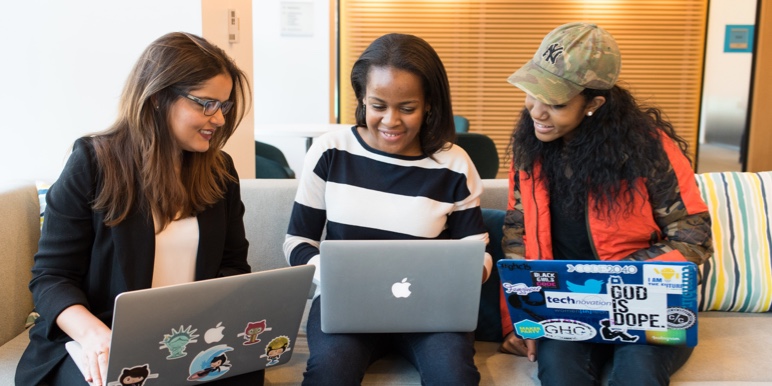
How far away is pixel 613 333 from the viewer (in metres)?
1.70

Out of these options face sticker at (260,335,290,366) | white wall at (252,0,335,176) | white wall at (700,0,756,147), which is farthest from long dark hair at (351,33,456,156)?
white wall at (700,0,756,147)

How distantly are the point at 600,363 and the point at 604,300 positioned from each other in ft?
0.86

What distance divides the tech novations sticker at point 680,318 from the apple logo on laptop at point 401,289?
581 mm

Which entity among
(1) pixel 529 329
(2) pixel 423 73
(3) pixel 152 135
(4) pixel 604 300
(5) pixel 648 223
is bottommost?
(1) pixel 529 329

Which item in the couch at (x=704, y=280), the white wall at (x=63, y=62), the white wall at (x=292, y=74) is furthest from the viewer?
the white wall at (x=292, y=74)

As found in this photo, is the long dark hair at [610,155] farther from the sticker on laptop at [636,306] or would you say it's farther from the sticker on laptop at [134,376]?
the sticker on laptop at [134,376]

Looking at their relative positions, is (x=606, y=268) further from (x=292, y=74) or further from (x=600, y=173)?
(x=292, y=74)

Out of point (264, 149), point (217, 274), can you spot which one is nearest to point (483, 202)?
point (217, 274)

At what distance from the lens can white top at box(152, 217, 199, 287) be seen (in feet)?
5.59

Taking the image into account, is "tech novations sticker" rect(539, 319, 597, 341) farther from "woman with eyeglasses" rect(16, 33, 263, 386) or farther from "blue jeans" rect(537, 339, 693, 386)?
"woman with eyeglasses" rect(16, 33, 263, 386)

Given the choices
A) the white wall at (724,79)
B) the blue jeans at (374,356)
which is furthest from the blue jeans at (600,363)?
the white wall at (724,79)

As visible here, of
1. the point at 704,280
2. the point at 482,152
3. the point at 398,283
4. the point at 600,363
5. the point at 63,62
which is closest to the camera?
the point at 398,283

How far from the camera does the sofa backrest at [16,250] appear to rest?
1944 mm

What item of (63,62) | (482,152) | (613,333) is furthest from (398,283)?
(482,152)
